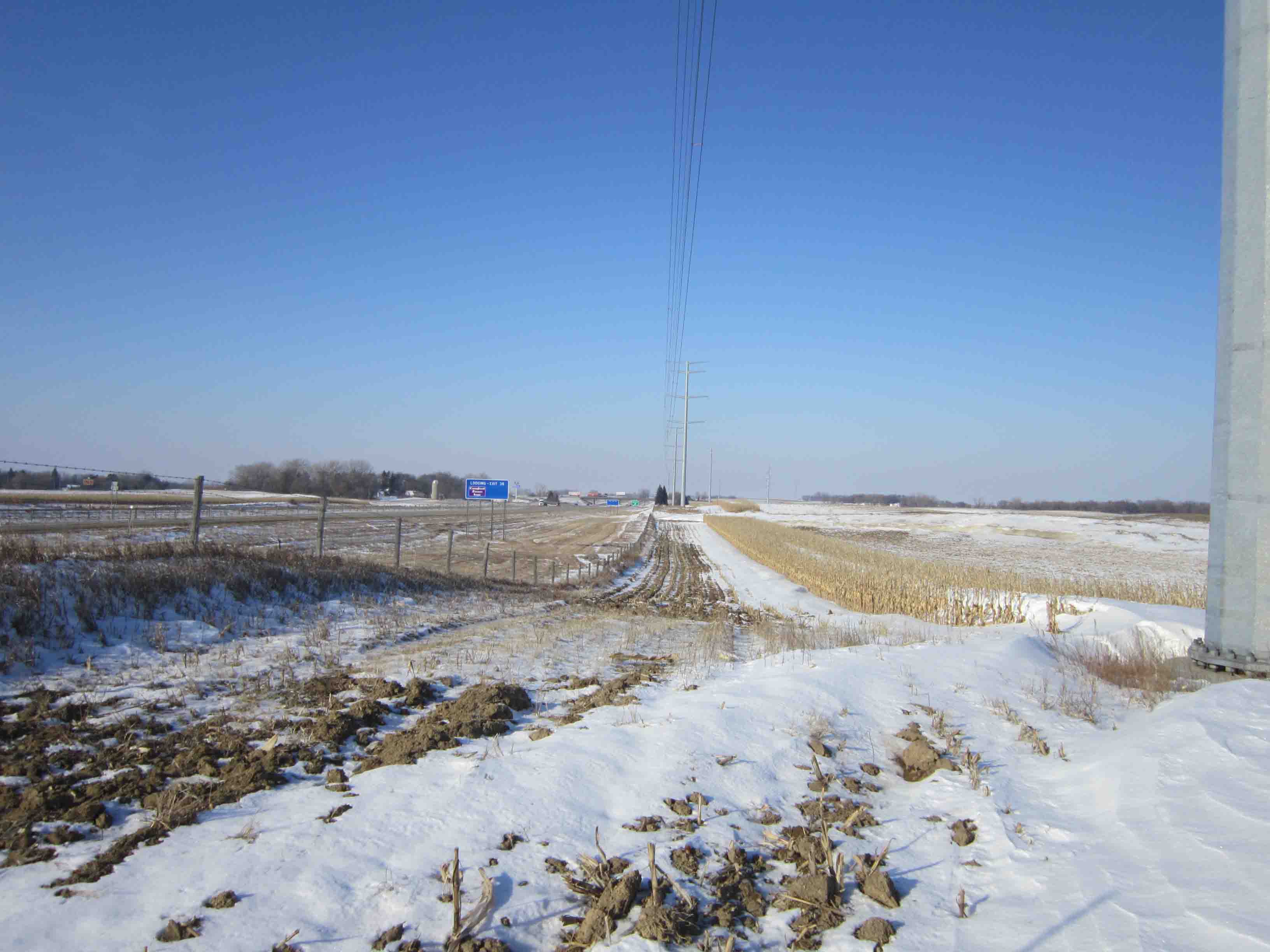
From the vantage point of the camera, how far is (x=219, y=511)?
44.8 meters

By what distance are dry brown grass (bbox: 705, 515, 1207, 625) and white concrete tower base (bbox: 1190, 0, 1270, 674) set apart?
5021mm

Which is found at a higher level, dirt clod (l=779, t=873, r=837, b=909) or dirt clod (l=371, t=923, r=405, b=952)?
dirt clod (l=779, t=873, r=837, b=909)

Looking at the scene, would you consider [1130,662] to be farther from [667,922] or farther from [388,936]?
[388,936]

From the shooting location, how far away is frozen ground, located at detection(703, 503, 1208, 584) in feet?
121

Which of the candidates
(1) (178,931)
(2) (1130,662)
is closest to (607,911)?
(1) (178,931)

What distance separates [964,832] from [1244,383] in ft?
21.2

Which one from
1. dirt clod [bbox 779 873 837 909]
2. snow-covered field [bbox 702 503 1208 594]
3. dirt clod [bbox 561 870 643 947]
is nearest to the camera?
dirt clod [bbox 561 870 643 947]

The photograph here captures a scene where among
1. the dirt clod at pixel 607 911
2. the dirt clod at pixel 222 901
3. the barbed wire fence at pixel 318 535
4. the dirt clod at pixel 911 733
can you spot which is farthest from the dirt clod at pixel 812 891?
the barbed wire fence at pixel 318 535

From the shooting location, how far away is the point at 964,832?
483 centimetres

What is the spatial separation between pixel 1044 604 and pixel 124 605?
57.3ft

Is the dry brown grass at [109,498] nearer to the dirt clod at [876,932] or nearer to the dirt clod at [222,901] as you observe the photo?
the dirt clod at [222,901]

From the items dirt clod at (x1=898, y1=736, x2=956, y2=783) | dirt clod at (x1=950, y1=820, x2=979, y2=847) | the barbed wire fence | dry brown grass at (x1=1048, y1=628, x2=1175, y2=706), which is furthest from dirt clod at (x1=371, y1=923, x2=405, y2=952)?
the barbed wire fence

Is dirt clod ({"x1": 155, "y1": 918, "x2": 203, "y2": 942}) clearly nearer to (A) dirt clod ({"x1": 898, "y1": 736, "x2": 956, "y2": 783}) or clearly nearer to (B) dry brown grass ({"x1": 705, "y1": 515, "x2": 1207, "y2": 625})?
(A) dirt clod ({"x1": 898, "y1": 736, "x2": 956, "y2": 783})

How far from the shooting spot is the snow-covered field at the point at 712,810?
12.1 feet
